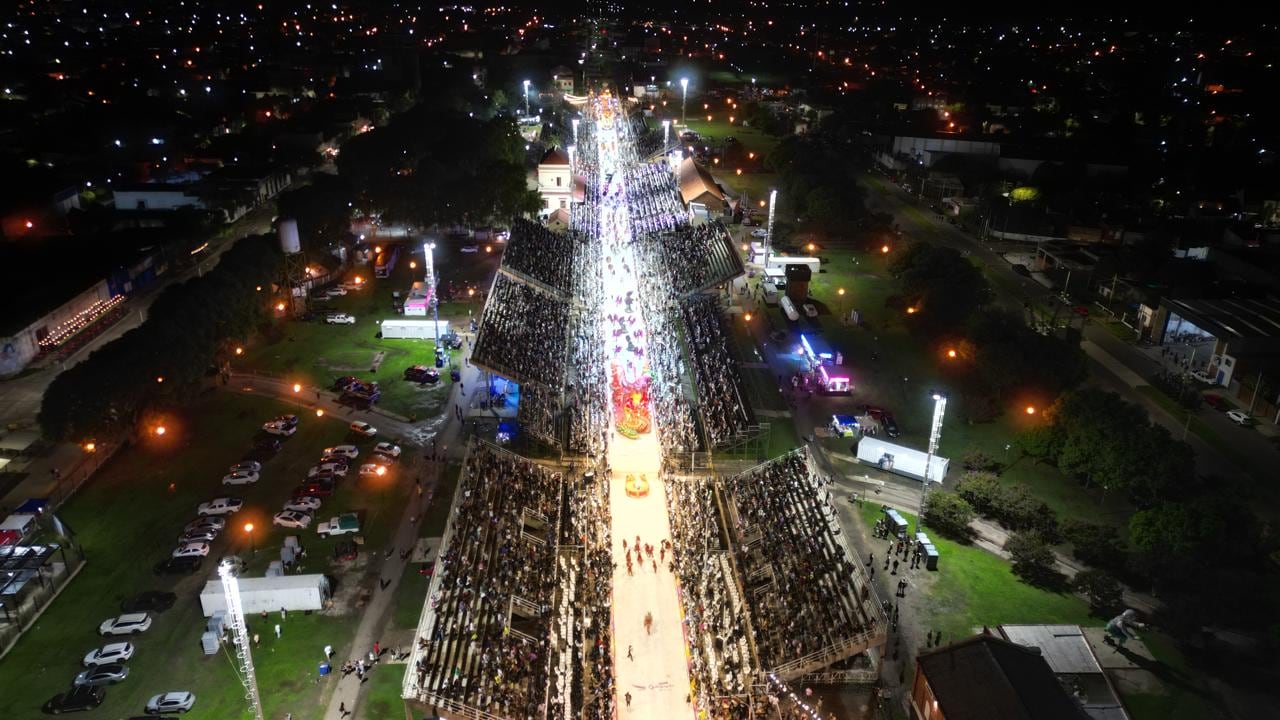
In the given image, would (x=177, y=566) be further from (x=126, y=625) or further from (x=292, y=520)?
(x=292, y=520)

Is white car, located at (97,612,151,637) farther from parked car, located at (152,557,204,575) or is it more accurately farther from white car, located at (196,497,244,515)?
white car, located at (196,497,244,515)

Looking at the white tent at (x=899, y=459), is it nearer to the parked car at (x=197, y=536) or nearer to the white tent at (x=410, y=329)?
the white tent at (x=410, y=329)

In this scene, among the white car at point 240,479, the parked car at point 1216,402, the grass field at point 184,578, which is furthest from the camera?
the parked car at point 1216,402

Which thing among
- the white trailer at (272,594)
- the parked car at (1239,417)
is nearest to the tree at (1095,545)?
the parked car at (1239,417)

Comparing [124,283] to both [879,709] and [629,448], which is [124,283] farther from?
[879,709]

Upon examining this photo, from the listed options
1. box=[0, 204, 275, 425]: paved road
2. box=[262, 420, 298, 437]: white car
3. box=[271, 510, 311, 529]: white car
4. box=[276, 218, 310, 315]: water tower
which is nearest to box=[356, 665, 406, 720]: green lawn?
box=[271, 510, 311, 529]: white car
